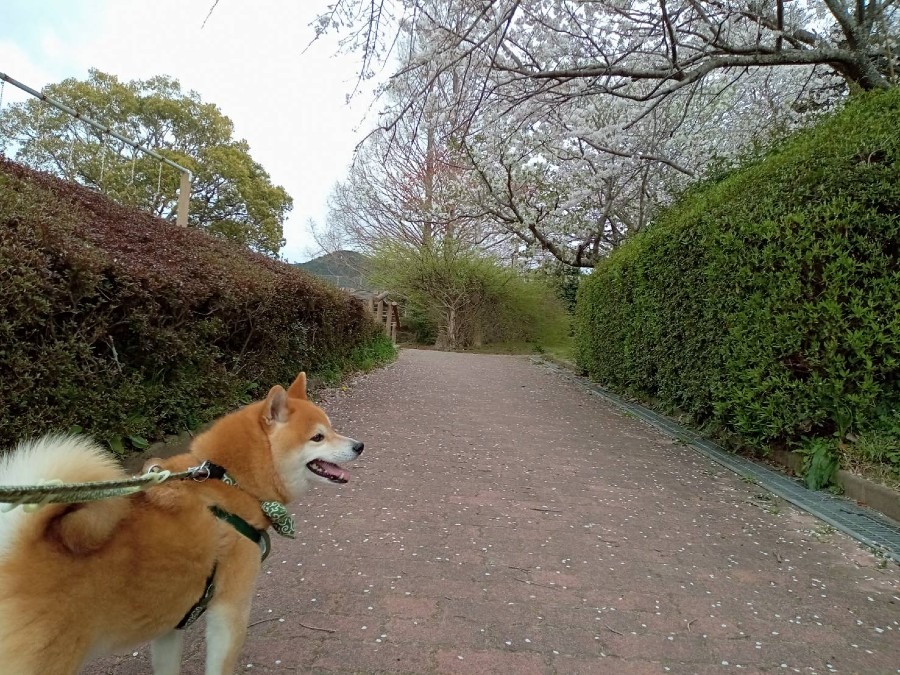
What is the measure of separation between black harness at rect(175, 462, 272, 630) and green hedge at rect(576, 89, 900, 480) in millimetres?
4902

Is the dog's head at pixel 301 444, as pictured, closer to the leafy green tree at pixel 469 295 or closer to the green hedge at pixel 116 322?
the green hedge at pixel 116 322

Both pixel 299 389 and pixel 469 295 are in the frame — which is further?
pixel 469 295

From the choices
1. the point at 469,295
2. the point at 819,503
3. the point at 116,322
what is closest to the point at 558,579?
the point at 819,503

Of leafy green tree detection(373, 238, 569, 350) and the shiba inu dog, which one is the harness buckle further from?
leafy green tree detection(373, 238, 569, 350)

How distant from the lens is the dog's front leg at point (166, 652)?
2.04 m

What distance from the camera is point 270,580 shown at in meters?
3.12

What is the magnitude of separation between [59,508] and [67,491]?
140 millimetres

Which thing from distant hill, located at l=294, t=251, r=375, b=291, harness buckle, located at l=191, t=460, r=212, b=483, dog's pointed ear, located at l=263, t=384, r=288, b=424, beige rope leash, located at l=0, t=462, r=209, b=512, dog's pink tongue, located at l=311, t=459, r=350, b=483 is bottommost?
dog's pink tongue, located at l=311, t=459, r=350, b=483

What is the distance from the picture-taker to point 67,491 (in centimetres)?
149

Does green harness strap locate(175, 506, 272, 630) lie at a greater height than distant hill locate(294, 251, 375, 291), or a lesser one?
lesser

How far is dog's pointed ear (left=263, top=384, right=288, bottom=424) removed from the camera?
7.68 feet

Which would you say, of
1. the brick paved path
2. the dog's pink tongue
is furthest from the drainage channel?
the dog's pink tongue

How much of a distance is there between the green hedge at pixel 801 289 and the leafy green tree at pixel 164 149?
724 inches

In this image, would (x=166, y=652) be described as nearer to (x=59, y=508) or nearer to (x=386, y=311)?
(x=59, y=508)
